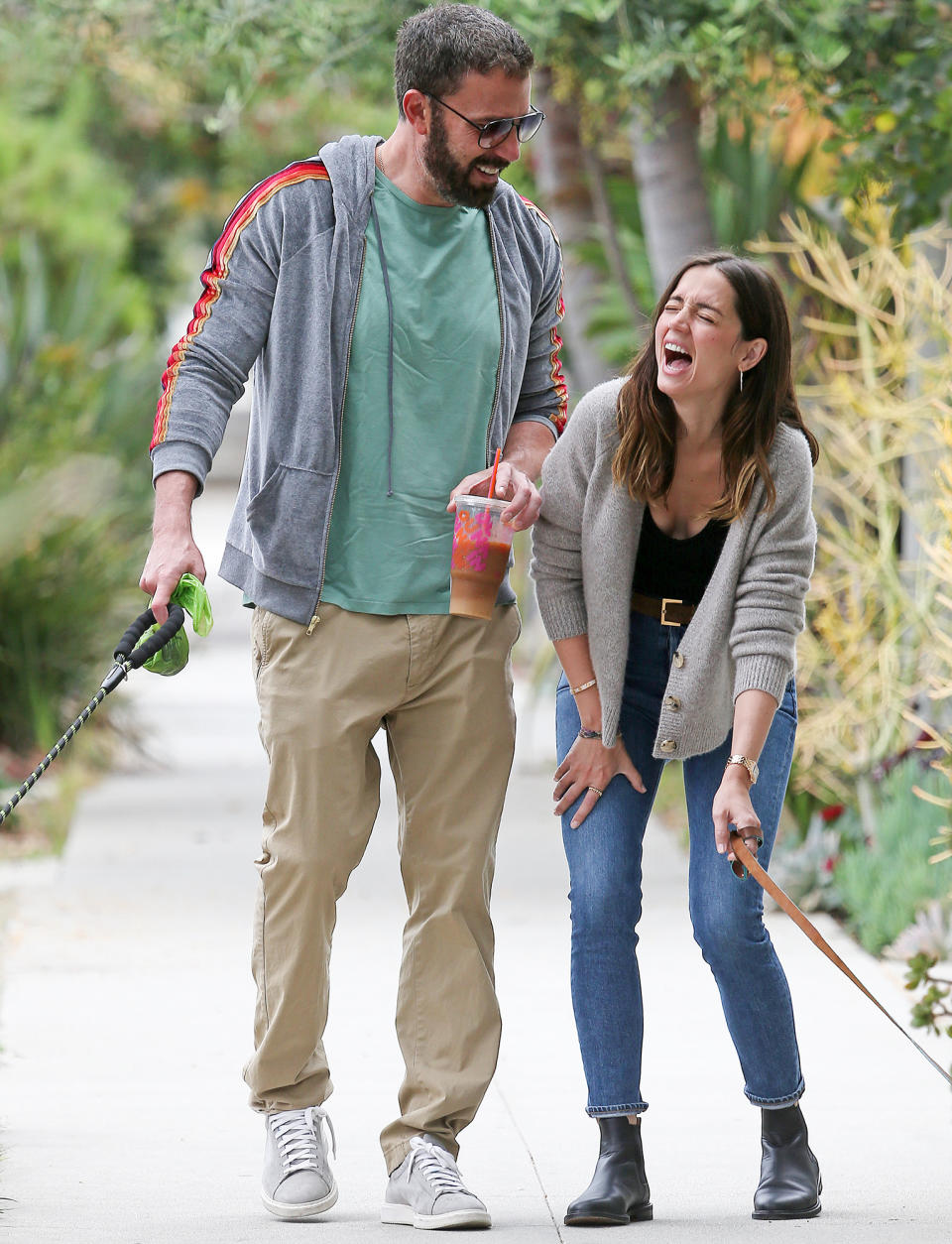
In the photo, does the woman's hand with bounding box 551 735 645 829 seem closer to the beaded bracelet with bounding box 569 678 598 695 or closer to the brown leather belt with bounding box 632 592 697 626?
the beaded bracelet with bounding box 569 678 598 695

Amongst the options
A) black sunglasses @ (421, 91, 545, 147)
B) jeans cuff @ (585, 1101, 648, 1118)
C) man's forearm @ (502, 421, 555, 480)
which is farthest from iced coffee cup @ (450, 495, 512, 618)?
jeans cuff @ (585, 1101, 648, 1118)


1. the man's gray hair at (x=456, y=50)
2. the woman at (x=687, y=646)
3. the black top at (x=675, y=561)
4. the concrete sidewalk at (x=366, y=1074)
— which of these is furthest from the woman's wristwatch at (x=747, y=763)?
the man's gray hair at (x=456, y=50)

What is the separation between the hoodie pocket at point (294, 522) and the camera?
3441 millimetres

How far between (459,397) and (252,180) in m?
14.9

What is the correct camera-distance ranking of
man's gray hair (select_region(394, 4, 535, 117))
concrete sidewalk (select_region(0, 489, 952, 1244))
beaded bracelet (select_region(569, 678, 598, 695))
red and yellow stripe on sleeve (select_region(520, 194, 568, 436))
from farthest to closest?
red and yellow stripe on sleeve (select_region(520, 194, 568, 436)), concrete sidewalk (select_region(0, 489, 952, 1244)), beaded bracelet (select_region(569, 678, 598, 695)), man's gray hair (select_region(394, 4, 535, 117))

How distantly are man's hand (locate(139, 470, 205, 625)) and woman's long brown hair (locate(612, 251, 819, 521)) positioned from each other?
761mm

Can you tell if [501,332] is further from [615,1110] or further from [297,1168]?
[297,1168]

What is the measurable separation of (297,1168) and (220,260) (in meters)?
1.64

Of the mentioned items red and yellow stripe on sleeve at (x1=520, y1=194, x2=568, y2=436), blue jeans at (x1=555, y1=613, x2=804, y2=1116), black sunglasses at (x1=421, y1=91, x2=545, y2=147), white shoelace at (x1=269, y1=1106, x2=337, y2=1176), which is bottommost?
white shoelace at (x1=269, y1=1106, x2=337, y2=1176)

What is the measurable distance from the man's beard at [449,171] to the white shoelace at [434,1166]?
5.55 ft

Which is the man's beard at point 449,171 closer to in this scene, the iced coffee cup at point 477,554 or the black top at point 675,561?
the iced coffee cup at point 477,554

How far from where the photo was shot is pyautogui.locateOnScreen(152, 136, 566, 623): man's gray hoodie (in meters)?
3.42

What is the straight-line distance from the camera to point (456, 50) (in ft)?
10.9

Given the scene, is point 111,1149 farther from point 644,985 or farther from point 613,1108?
point 644,985
